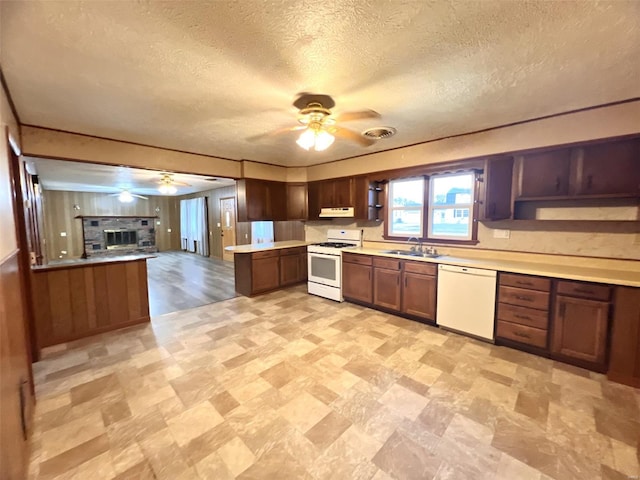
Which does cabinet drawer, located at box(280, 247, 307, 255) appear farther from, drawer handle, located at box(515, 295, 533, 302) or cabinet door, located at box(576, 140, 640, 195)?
cabinet door, located at box(576, 140, 640, 195)

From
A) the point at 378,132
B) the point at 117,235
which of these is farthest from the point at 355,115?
the point at 117,235

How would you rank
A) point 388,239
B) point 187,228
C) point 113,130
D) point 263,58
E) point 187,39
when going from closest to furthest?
point 187,39
point 263,58
point 113,130
point 388,239
point 187,228

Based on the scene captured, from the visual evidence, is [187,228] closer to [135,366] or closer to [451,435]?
[135,366]

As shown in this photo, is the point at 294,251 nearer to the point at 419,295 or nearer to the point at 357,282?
the point at 357,282

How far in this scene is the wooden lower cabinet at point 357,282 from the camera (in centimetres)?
402

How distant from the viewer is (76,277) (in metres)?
3.06

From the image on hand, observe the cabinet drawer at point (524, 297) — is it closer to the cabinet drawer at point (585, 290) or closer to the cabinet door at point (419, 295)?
the cabinet drawer at point (585, 290)

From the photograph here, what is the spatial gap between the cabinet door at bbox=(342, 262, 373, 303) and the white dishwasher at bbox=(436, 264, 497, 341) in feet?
3.45

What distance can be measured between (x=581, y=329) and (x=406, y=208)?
2.47 meters

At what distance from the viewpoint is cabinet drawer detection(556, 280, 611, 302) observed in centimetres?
232

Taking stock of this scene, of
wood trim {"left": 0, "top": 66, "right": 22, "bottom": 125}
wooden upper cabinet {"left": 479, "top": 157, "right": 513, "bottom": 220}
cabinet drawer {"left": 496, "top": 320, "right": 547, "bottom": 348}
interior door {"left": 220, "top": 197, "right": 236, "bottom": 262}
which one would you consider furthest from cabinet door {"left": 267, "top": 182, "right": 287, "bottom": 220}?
cabinet drawer {"left": 496, "top": 320, "right": 547, "bottom": 348}

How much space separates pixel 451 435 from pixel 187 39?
9.84 ft

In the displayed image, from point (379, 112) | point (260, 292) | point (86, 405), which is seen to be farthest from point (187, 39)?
point (260, 292)

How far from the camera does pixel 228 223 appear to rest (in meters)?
8.16
